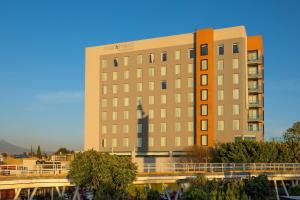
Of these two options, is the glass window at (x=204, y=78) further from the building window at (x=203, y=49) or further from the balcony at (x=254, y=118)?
the balcony at (x=254, y=118)

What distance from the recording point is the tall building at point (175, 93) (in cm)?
9138

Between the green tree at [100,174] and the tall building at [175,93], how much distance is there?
173 ft

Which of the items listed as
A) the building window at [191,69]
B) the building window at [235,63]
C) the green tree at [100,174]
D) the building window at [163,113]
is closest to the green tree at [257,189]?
the green tree at [100,174]

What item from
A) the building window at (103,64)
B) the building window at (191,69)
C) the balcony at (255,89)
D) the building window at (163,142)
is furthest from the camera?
the building window at (103,64)

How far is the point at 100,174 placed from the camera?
3406cm

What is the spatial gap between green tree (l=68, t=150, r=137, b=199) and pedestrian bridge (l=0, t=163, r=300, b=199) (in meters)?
1.08

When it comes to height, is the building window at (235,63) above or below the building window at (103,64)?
below

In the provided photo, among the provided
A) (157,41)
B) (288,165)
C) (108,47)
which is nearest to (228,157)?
(288,165)

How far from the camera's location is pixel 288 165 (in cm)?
6569

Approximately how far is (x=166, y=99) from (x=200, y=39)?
48.9 ft

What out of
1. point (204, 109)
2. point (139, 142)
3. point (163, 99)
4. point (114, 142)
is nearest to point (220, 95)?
point (204, 109)

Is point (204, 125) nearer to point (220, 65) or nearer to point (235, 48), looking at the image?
point (220, 65)

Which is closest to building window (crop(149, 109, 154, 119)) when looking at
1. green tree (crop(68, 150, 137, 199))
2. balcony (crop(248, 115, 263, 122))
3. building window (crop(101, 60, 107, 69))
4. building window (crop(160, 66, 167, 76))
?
building window (crop(160, 66, 167, 76))

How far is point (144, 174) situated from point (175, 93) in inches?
2257
